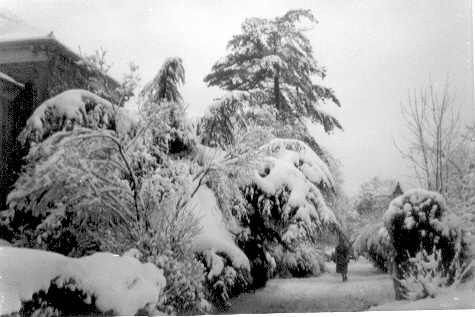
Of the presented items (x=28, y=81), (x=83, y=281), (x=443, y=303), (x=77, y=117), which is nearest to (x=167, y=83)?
(x=77, y=117)

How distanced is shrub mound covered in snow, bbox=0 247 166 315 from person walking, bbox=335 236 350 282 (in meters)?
1.59

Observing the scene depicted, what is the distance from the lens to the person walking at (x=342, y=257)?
5066mm

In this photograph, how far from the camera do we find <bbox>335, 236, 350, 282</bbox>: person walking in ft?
16.6

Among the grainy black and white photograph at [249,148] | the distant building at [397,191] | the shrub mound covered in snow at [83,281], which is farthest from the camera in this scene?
the distant building at [397,191]

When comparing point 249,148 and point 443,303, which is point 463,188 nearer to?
point 443,303

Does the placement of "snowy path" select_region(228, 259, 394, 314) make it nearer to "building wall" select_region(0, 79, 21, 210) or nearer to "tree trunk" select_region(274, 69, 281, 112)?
"tree trunk" select_region(274, 69, 281, 112)

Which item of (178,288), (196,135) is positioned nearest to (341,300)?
(178,288)

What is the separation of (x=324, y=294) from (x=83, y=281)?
2151mm

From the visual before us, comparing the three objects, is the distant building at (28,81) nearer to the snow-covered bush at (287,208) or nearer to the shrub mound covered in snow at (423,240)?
the snow-covered bush at (287,208)

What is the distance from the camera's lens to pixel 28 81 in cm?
512

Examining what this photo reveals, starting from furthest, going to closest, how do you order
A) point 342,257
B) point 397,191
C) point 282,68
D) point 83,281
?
point 282,68 → point 397,191 → point 342,257 → point 83,281

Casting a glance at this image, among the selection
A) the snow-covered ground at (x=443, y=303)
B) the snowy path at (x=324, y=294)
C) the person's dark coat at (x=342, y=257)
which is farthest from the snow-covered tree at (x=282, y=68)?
the snow-covered ground at (x=443, y=303)

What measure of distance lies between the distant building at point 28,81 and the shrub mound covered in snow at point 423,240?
2936 mm

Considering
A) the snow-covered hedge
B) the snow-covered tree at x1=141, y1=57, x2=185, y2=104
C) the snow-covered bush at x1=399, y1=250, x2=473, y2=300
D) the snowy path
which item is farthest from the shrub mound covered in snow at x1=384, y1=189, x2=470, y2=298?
the snow-covered tree at x1=141, y1=57, x2=185, y2=104
